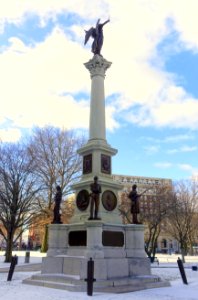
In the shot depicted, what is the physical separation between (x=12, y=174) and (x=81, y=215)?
49.9 ft

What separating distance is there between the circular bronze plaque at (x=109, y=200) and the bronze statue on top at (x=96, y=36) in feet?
27.7

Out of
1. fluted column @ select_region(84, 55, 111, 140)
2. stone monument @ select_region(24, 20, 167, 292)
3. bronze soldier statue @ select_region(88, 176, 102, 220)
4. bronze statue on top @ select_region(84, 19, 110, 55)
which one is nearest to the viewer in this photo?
stone monument @ select_region(24, 20, 167, 292)

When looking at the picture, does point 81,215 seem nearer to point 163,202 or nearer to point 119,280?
point 119,280

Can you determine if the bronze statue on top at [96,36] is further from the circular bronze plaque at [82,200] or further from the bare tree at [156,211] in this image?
the bare tree at [156,211]

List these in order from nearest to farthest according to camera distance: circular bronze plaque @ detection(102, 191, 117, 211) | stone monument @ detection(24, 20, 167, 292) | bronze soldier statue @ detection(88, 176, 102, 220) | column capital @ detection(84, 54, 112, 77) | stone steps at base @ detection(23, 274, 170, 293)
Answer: stone steps at base @ detection(23, 274, 170, 293)
stone monument @ detection(24, 20, 167, 292)
bronze soldier statue @ detection(88, 176, 102, 220)
circular bronze plaque @ detection(102, 191, 117, 211)
column capital @ detection(84, 54, 112, 77)

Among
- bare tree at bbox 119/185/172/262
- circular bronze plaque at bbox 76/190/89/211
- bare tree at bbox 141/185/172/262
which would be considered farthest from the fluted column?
bare tree at bbox 141/185/172/262

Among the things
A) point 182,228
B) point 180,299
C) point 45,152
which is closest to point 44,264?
point 180,299

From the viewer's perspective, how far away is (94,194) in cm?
1394

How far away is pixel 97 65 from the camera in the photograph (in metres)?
18.0

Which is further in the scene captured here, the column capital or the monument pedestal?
the column capital

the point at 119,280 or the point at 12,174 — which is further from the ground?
the point at 12,174

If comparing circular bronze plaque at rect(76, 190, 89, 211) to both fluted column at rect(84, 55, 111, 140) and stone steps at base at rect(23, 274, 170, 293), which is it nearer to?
fluted column at rect(84, 55, 111, 140)

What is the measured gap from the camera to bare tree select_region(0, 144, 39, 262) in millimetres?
28500

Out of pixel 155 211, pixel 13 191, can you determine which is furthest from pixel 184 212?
pixel 13 191
